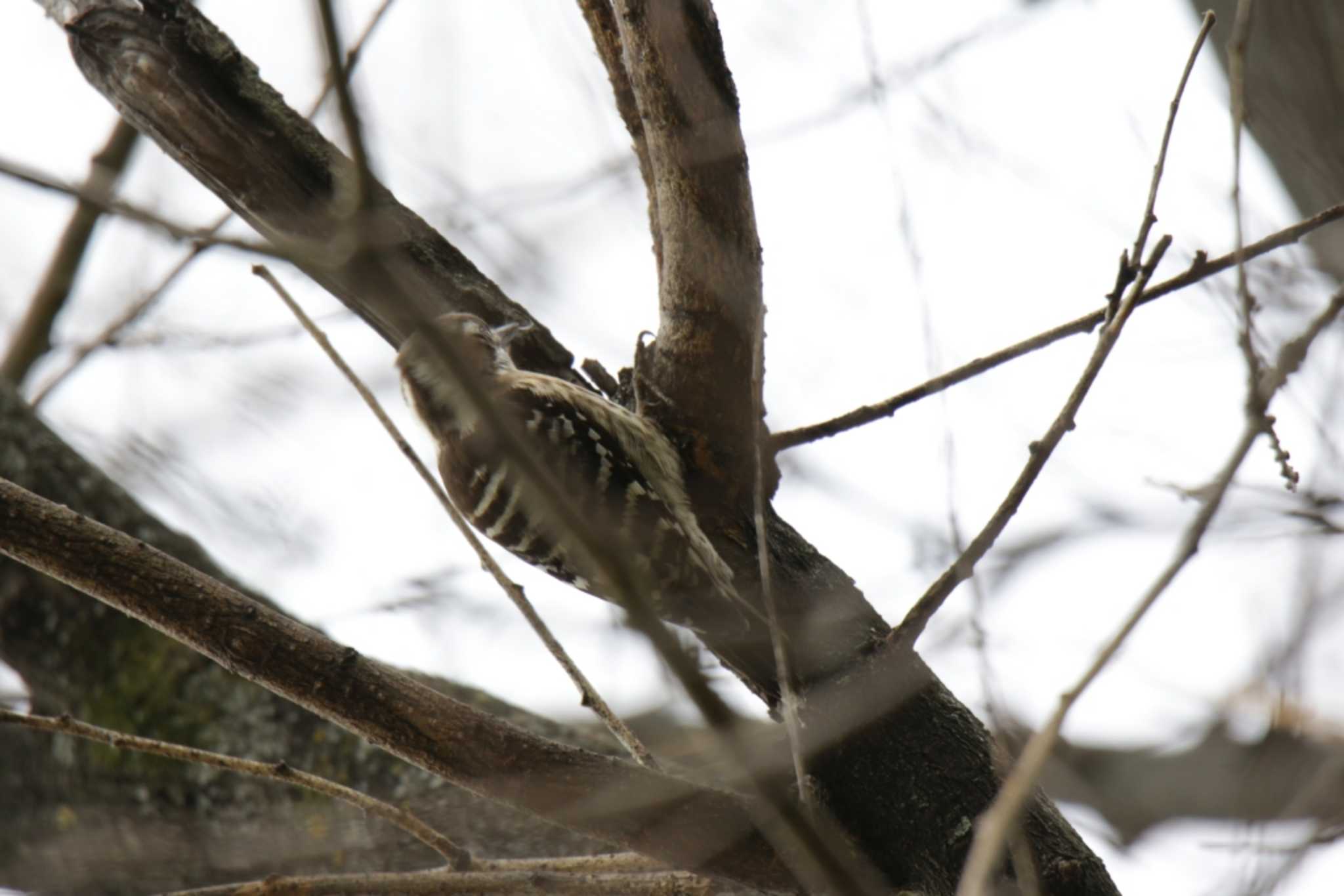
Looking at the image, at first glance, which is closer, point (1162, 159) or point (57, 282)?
point (1162, 159)

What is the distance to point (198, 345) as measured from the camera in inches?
177

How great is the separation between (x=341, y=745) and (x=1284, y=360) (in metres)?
2.75

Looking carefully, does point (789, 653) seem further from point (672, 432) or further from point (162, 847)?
point (162, 847)

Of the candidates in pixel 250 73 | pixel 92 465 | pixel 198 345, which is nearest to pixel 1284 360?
pixel 250 73

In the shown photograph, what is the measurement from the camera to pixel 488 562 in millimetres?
2424

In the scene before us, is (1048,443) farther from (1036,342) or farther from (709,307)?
(709,307)

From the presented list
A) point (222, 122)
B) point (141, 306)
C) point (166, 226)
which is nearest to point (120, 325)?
point (141, 306)

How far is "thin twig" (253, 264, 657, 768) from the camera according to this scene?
2.29 m

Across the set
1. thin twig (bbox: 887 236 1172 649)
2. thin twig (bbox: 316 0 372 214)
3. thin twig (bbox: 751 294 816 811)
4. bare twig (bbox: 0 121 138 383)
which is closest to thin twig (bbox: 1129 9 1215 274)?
thin twig (bbox: 887 236 1172 649)

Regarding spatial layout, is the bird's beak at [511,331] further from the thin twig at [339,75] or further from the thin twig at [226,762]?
the thin twig at [339,75]

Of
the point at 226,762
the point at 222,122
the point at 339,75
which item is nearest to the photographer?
the point at 339,75

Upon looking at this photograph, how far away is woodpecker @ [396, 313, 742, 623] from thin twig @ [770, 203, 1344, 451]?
472 millimetres

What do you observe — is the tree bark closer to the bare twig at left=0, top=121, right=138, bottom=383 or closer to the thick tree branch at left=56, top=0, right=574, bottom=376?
the thick tree branch at left=56, top=0, right=574, bottom=376

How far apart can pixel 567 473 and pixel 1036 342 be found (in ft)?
5.75
